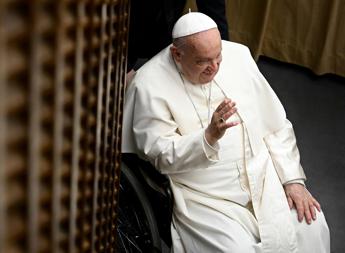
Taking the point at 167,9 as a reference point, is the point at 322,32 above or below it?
below

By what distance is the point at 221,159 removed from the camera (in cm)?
176

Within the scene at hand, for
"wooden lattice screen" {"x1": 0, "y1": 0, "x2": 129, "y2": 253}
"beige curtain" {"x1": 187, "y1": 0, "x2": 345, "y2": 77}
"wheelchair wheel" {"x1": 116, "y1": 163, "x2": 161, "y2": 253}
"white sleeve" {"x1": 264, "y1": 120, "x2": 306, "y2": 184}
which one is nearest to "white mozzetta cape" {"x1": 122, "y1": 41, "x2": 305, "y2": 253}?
"white sleeve" {"x1": 264, "y1": 120, "x2": 306, "y2": 184}

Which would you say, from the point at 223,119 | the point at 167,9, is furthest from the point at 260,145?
the point at 167,9

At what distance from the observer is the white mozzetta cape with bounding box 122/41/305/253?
1626 millimetres

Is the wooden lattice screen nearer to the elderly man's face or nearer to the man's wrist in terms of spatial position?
the man's wrist

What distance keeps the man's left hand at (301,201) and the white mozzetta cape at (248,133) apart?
4 cm

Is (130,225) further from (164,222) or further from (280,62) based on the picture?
(280,62)

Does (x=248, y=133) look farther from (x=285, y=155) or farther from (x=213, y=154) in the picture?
(x=213, y=154)

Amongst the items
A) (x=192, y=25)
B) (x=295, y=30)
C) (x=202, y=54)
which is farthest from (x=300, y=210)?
(x=295, y=30)

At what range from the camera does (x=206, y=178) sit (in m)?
1.73

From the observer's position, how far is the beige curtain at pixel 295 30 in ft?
11.4

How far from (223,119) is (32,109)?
3.51ft

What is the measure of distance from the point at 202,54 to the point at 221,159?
1.30ft

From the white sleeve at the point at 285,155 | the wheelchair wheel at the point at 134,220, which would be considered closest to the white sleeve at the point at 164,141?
the wheelchair wheel at the point at 134,220
